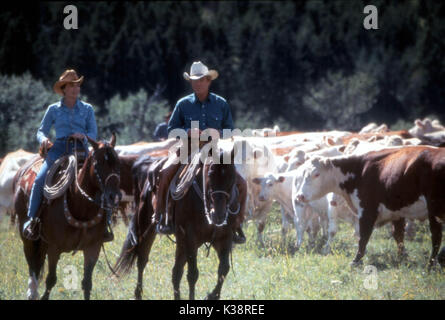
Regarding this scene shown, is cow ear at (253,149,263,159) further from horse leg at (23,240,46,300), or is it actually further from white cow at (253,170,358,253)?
horse leg at (23,240,46,300)

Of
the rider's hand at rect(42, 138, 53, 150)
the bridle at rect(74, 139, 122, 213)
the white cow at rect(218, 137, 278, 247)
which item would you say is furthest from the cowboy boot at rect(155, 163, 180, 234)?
the white cow at rect(218, 137, 278, 247)

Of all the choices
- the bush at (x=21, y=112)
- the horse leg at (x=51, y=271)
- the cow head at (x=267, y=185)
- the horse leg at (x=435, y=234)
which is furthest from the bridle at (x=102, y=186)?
the bush at (x=21, y=112)

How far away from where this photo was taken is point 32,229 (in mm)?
7605

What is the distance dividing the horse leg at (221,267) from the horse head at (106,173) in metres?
1.27

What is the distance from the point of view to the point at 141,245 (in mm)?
8555

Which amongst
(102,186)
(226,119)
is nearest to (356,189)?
(226,119)

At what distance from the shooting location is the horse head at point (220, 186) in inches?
276

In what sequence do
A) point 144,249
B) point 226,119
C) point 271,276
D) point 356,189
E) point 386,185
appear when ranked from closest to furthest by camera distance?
point 226,119
point 144,249
point 271,276
point 386,185
point 356,189

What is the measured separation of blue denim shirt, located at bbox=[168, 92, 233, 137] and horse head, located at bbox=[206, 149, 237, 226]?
912 mm

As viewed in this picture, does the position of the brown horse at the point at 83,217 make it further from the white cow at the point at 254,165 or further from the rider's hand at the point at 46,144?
the white cow at the point at 254,165

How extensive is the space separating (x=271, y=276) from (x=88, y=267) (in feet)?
8.09

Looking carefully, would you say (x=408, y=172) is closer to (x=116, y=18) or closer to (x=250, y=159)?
(x=250, y=159)

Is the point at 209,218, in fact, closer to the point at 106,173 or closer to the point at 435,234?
the point at 106,173
